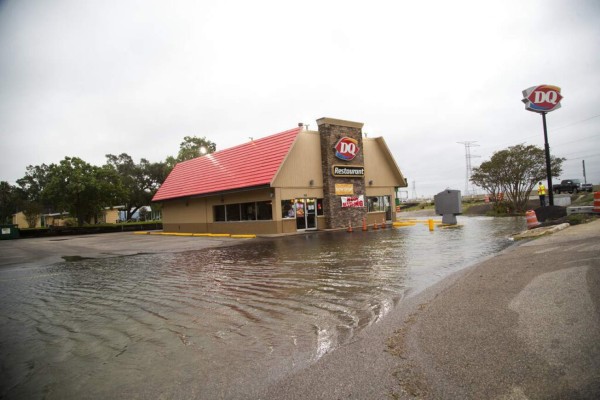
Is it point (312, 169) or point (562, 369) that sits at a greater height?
point (312, 169)

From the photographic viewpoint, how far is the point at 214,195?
2623cm

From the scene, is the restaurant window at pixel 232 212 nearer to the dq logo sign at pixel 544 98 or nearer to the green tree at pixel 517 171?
the dq logo sign at pixel 544 98

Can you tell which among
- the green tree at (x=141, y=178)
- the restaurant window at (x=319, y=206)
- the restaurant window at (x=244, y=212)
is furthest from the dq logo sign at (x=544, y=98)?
the green tree at (x=141, y=178)

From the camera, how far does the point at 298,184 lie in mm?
23578

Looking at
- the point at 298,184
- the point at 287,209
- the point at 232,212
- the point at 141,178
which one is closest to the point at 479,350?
the point at 287,209

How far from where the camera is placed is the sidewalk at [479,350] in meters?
2.84

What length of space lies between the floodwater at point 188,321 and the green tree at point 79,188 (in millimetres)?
34734

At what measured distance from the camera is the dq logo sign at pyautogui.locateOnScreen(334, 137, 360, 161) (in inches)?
976

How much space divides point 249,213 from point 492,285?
1981 centimetres

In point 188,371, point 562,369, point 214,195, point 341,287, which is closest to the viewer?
point 562,369

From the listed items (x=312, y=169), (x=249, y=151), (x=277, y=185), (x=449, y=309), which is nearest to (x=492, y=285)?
(x=449, y=309)

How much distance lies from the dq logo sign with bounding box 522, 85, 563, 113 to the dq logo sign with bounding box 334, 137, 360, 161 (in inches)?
429

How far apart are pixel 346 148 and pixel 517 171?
16624 mm

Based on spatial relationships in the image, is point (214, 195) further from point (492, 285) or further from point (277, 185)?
point (492, 285)
